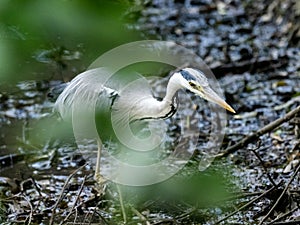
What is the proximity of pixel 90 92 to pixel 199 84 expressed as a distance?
1.54 ft

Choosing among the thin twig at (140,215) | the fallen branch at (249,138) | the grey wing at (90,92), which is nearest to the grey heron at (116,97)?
the grey wing at (90,92)

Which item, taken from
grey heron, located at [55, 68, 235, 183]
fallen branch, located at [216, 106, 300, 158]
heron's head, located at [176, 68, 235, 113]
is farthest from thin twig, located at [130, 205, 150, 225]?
fallen branch, located at [216, 106, 300, 158]

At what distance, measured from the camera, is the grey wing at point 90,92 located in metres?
2.53

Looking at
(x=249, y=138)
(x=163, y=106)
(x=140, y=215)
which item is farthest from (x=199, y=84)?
(x=249, y=138)

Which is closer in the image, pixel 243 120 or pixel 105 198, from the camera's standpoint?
pixel 105 198

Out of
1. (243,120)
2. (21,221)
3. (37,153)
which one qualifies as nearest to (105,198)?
(21,221)

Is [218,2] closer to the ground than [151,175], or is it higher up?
higher up

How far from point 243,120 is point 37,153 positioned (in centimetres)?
126

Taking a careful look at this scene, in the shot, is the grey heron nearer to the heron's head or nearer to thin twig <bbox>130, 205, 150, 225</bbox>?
the heron's head

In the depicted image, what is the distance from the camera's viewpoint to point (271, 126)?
9.96ft

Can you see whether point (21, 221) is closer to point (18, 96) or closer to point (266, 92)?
point (18, 96)

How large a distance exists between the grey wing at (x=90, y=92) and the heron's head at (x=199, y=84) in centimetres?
30

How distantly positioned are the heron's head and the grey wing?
0.30 meters

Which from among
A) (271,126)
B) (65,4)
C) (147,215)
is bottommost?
(147,215)
